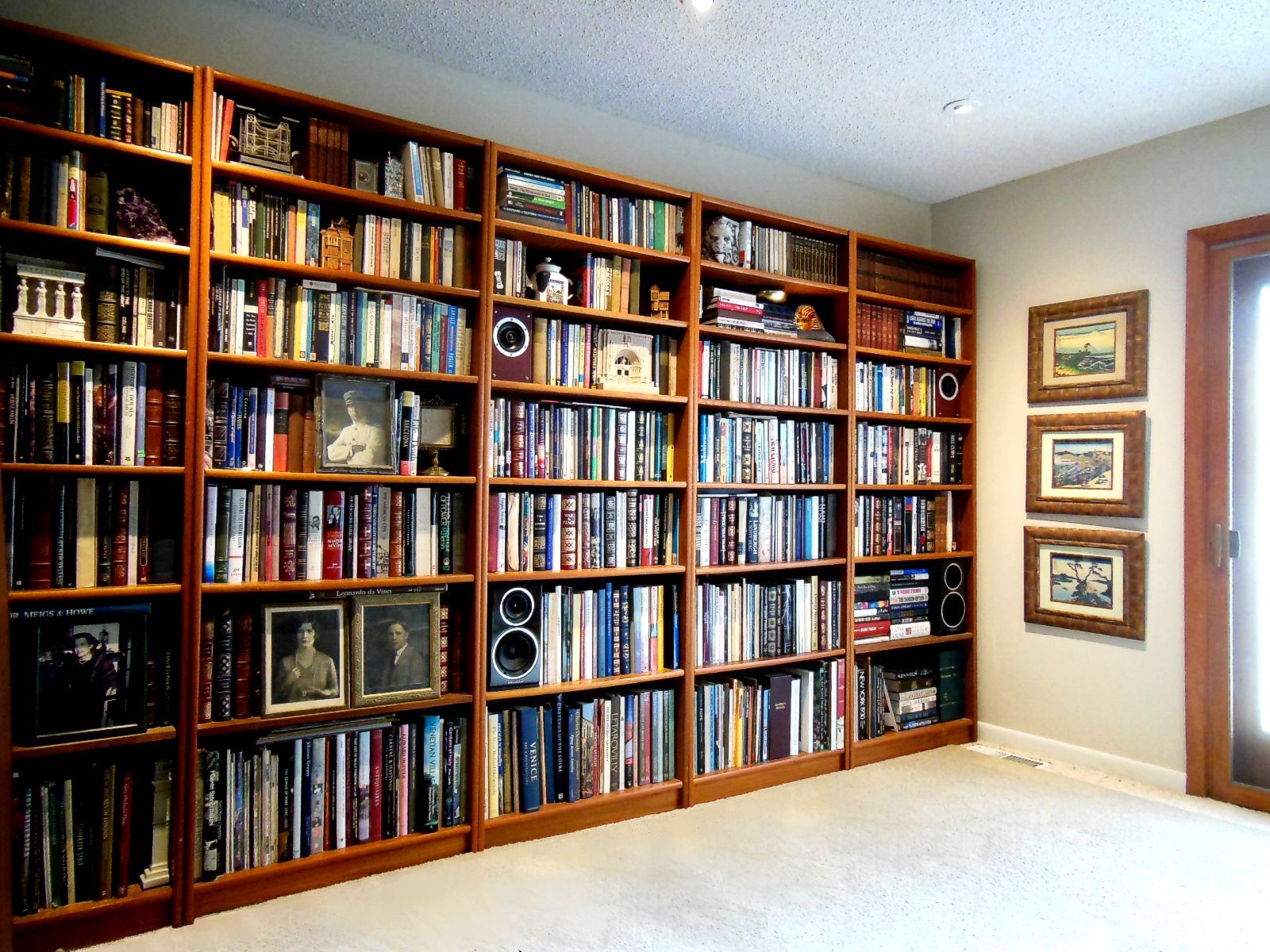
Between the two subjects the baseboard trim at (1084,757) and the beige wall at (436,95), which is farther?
the baseboard trim at (1084,757)

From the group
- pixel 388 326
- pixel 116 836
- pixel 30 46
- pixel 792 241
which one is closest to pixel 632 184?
pixel 792 241

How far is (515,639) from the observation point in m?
2.69

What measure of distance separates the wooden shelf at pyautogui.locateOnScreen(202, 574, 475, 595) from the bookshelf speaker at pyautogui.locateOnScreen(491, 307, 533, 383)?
27.3 inches

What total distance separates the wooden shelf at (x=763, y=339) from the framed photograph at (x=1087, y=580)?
1.33 metres

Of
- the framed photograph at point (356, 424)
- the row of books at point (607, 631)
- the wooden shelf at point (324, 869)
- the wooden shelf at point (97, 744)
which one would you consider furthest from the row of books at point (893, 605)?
the wooden shelf at point (97, 744)

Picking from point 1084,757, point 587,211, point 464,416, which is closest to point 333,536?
point 464,416

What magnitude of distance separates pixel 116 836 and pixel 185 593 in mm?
659

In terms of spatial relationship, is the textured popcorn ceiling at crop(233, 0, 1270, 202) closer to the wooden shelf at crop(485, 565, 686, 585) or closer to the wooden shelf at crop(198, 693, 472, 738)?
the wooden shelf at crop(485, 565, 686, 585)

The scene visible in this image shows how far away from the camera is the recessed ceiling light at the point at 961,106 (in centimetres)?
298

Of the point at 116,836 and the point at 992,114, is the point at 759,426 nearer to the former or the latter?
the point at 992,114

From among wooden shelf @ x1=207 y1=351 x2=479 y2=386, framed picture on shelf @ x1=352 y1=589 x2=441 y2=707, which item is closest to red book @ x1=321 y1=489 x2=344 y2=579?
framed picture on shelf @ x1=352 y1=589 x2=441 y2=707

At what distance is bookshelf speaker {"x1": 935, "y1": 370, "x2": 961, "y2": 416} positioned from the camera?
3867 millimetres

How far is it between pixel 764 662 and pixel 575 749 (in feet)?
2.85

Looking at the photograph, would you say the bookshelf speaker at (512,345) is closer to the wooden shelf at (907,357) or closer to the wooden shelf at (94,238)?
the wooden shelf at (94,238)
